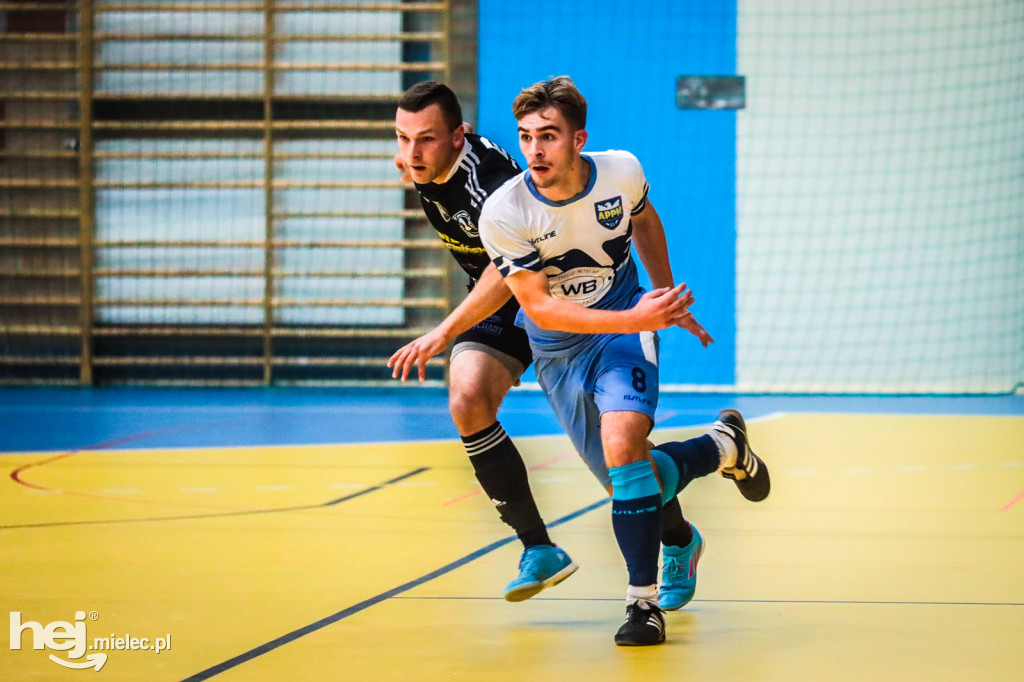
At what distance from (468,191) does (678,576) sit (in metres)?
1.07

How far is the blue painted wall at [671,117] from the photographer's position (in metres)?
10.1

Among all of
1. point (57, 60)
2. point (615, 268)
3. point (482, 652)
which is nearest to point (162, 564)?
point (482, 652)

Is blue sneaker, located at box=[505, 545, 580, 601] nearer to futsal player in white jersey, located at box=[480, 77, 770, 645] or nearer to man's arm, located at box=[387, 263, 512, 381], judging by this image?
futsal player in white jersey, located at box=[480, 77, 770, 645]

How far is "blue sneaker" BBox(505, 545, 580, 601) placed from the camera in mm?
2961

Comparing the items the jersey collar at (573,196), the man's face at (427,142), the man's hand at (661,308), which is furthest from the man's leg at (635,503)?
the man's face at (427,142)

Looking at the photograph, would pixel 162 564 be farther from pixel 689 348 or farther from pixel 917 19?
pixel 917 19

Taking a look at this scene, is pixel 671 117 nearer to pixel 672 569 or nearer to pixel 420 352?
pixel 672 569

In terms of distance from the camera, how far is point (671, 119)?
1012 centimetres

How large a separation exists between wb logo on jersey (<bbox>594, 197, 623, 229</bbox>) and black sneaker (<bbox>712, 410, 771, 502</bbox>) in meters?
0.68

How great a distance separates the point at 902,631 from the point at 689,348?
24.4 feet

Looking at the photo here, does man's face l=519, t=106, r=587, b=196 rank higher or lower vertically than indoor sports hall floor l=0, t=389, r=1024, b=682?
higher

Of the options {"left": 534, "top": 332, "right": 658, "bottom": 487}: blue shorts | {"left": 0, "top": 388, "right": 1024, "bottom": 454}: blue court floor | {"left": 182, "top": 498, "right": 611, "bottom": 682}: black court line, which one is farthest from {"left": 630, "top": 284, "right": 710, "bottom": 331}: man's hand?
{"left": 0, "top": 388, "right": 1024, "bottom": 454}: blue court floor

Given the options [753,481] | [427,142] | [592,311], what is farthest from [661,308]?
[753,481]

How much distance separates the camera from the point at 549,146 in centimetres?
286
